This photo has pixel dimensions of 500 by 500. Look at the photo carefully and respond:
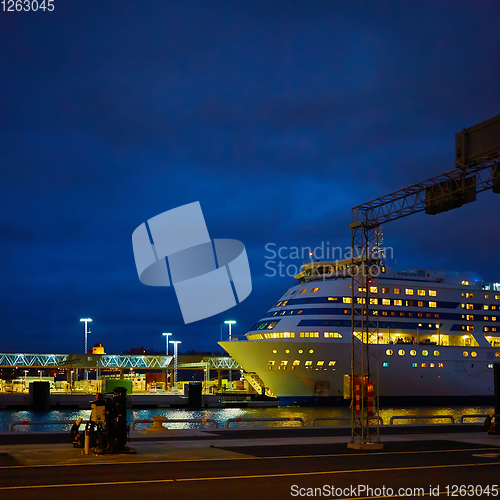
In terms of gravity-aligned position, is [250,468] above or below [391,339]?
below

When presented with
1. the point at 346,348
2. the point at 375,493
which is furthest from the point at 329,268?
the point at 375,493

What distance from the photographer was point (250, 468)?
591 inches

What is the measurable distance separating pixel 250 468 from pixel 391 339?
49.5m

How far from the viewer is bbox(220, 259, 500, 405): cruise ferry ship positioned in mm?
59000

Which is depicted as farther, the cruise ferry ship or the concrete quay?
the cruise ferry ship

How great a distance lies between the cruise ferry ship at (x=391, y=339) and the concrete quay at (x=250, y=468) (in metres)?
36.6

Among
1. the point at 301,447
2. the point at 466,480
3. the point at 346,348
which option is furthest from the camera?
the point at 346,348

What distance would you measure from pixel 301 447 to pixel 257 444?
1.54 meters

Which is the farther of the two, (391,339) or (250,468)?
(391,339)

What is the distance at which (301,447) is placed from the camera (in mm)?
19703

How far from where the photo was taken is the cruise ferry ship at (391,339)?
59000 millimetres

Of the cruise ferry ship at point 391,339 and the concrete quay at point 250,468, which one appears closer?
the concrete quay at point 250,468

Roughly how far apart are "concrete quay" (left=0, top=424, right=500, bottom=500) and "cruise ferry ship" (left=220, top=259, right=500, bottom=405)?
3658cm

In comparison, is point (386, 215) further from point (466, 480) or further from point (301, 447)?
point (466, 480)
